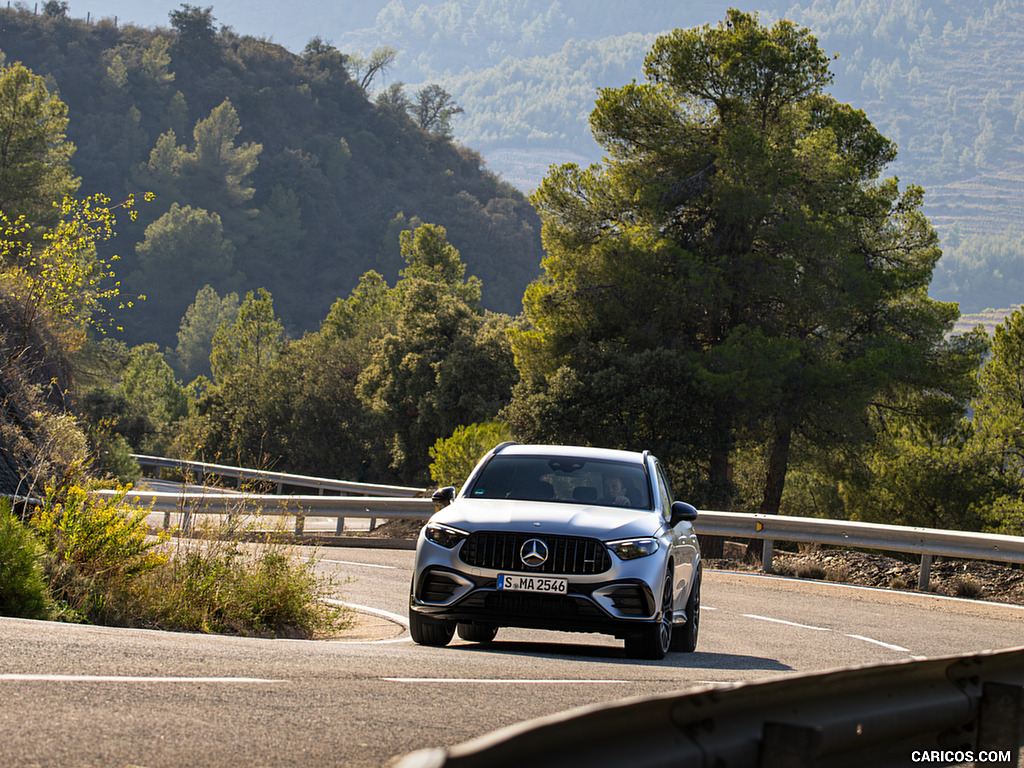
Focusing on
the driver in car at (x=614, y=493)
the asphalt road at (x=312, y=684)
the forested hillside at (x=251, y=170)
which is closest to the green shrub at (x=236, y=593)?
the asphalt road at (x=312, y=684)

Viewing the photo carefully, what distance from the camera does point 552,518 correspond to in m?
8.05

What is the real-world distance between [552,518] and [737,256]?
89.8 ft

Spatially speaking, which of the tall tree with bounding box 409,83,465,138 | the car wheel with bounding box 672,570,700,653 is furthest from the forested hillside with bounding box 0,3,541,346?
the car wheel with bounding box 672,570,700,653

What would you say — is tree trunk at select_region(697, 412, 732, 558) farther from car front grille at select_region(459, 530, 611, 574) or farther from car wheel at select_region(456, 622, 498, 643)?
car front grille at select_region(459, 530, 611, 574)

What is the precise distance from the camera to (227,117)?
476 feet

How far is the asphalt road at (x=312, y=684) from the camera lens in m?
4.41

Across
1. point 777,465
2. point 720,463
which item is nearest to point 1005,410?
point 777,465

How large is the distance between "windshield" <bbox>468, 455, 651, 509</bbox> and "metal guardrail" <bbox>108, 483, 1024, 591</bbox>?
9.95 ft

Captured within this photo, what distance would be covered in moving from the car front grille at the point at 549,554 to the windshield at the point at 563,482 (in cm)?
90

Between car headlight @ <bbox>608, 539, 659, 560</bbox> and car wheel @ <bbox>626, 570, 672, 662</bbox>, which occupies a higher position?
car headlight @ <bbox>608, 539, 659, 560</bbox>

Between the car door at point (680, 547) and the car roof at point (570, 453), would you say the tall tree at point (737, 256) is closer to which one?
the car door at point (680, 547)

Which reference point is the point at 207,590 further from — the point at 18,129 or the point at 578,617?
the point at 18,129

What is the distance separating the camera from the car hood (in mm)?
7875

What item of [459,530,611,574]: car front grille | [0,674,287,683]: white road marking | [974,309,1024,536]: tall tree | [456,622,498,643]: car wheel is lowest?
[456,622,498,643]: car wheel
